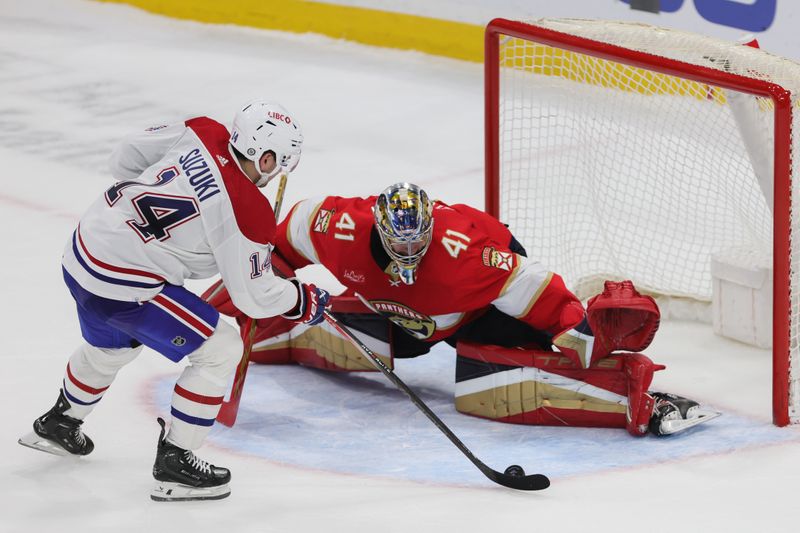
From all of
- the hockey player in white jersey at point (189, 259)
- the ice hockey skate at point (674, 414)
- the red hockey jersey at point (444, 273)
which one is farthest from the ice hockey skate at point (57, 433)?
the ice hockey skate at point (674, 414)

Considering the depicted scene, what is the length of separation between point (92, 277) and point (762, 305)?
2171mm

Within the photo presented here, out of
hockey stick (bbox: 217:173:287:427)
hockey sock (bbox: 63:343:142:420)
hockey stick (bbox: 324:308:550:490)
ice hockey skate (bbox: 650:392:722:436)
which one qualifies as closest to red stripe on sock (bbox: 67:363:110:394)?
hockey sock (bbox: 63:343:142:420)

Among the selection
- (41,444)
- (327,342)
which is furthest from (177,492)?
(327,342)

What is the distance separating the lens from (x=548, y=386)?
4.03 metres

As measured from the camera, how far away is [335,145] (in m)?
6.86

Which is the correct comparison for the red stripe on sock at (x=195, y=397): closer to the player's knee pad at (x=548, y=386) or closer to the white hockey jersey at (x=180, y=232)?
the white hockey jersey at (x=180, y=232)

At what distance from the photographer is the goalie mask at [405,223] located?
3809 millimetres

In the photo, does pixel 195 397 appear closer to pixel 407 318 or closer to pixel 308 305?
pixel 308 305

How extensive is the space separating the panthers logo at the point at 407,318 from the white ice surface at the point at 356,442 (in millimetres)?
231

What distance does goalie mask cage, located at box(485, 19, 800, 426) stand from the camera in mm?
4512

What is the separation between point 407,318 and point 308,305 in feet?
1.64

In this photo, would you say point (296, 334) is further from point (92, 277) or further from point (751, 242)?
point (751, 242)

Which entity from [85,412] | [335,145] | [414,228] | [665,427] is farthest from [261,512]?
[335,145]

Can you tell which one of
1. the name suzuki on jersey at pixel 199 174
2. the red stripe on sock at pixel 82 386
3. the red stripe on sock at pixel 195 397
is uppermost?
the name suzuki on jersey at pixel 199 174
